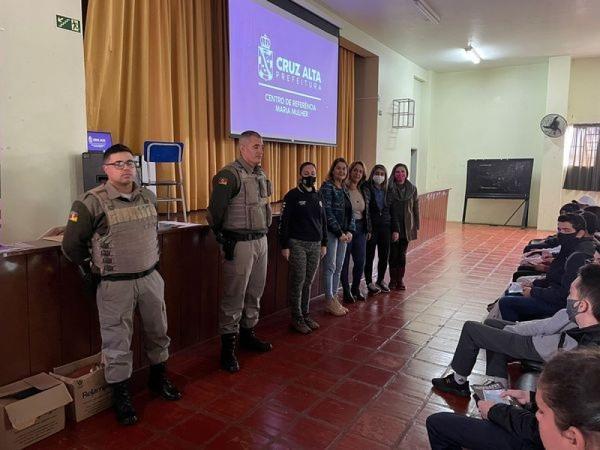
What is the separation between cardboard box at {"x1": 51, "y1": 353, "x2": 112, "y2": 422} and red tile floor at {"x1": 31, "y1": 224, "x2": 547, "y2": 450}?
0.18 feet

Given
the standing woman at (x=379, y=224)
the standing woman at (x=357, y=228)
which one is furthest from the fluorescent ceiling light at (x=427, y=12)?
the standing woman at (x=357, y=228)

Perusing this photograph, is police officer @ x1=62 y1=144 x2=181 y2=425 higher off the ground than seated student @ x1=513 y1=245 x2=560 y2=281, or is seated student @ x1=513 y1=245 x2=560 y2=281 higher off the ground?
police officer @ x1=62 y1=144 x2=181 y2=425

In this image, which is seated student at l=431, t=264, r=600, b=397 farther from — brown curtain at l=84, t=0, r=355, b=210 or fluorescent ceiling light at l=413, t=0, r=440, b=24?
fluorescent ceiling light at l=413, t=0, r=440, b=24

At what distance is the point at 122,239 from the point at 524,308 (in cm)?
253

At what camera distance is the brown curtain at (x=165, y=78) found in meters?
3.63

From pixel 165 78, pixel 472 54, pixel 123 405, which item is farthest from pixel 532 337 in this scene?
pixel 472 54

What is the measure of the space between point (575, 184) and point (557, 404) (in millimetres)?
9674

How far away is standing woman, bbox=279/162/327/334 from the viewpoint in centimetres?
349

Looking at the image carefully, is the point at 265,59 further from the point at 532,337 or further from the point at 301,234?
the point at 532,337

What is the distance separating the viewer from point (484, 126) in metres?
10.2

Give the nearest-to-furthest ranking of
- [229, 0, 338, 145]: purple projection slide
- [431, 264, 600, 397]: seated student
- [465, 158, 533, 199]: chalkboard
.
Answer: [431, 264, 600, 397]: seated student
[229, 0, 338, 145]: purple projection slide
[465, 158, 533, 199]: chalkboard

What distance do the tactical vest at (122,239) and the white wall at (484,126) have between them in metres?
9.45

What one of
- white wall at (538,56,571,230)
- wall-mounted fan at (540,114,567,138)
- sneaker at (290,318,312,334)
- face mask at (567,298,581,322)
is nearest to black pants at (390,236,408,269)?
sneaker at (290,318,312,334)

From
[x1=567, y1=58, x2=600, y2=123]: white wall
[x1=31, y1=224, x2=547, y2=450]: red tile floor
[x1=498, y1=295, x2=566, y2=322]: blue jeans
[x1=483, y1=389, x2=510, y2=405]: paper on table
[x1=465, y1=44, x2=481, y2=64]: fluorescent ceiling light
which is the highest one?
[x1=465, y1=44, x2=481, y2=64]: fluorescent ceiling light
